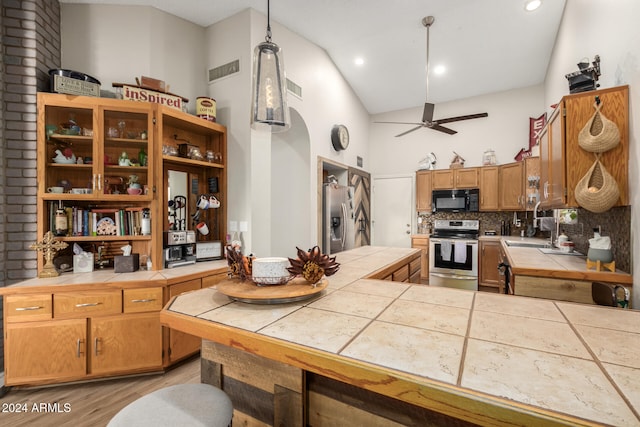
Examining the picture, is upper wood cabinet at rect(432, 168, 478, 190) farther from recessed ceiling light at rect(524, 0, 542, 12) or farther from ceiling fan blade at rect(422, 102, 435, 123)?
recessed ceiling light at rect(524, 0, 542, 12)

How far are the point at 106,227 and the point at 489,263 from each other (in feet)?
17.4

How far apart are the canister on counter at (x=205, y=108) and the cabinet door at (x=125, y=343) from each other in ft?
6.67

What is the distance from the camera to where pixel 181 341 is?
2453mm

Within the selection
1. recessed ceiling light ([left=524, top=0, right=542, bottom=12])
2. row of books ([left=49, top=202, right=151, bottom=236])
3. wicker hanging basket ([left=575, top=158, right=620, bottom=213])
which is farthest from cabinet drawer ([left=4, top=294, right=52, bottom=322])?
recessed ceiling light ([left=524, top=0, right=542, bottom=12])

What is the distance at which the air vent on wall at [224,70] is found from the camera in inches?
124

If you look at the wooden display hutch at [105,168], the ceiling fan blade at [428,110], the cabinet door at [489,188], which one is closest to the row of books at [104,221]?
the wooden display hutch at [105,168]

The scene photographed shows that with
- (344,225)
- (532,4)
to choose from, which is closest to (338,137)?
(344,225)

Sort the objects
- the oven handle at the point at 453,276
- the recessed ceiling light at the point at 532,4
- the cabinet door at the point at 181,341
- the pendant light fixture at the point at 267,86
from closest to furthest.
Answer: the pendant light fixture at the point at 267,86 → the cabinet door at the point at 181,341 → the recessed ceiling light at the point at 532,4 → the oven handle at the point at 453,276

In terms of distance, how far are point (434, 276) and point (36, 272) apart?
17.4 feet

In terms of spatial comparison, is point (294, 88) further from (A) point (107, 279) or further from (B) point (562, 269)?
(B) point (562, 269)

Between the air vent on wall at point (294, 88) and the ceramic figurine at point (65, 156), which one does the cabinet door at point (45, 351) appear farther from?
the air vent on wall at point (294, 88)

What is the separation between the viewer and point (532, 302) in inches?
45.3

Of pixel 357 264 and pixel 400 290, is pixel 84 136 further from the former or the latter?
pixel 400 290

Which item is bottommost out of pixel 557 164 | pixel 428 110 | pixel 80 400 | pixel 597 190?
pixel 80 400
